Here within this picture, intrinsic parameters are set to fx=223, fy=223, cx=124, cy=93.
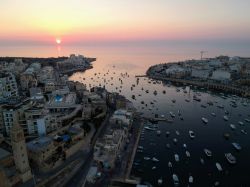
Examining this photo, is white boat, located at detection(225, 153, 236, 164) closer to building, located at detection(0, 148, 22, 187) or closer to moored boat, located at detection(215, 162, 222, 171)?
moored boat, located at detection(215, 162, 222, 171)

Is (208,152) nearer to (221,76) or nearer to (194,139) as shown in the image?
(194,139)

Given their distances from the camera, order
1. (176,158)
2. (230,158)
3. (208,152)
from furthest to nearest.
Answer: (208,152) → (176,158) → (230,158)

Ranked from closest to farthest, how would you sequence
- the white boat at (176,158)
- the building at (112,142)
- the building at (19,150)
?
the building at (19,150) → the building at (112,142) → the white boat at (176,158)

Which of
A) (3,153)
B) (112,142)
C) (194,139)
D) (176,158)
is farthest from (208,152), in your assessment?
(3,153)

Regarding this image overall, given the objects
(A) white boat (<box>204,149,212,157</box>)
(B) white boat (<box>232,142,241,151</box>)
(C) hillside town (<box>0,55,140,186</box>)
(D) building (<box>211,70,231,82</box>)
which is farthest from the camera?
(D) building (<box>211,70,231,82</box>)

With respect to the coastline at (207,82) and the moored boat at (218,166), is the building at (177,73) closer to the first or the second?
the coastline at (207,82)

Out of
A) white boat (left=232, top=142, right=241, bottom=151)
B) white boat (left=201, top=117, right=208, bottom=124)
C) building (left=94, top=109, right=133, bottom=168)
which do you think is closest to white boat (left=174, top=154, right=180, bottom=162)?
building (left=94, top=109, right=133, bottom=168)

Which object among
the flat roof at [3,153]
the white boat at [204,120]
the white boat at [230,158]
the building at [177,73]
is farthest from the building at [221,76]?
the flat roof at [3,153]

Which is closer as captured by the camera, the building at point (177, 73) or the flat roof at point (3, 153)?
the flat roof at point (3, 153)
